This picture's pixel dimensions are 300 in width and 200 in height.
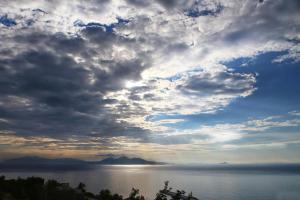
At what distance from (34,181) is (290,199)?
123643 mm

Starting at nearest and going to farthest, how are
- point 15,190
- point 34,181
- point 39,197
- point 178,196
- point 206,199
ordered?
1. point 178,196
2. point 39,197
3. point 15,190
4. point 34,181
5. point 206,199

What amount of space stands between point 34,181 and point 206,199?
96.8 metres

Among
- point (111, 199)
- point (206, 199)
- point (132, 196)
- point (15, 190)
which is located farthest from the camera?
point (206, 199)

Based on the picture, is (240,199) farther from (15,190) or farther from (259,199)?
(15,190)

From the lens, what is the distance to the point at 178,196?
2295 cm

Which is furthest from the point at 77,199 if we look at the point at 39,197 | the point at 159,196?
the point at 159,196

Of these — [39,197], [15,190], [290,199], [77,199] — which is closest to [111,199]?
[77,199]

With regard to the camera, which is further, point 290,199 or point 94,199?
point 290,199

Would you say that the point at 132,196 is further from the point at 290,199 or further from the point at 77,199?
the point at 290,199

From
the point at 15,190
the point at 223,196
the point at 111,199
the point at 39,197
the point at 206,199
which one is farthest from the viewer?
the point at 223,196

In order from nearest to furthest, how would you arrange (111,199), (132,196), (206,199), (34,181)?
(132,196) → (111,199) → (34,181) → (206,199)

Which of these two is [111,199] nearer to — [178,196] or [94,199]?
[94,199]

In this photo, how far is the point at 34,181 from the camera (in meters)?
43.3

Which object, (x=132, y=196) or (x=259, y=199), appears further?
(x=259, y=199)
